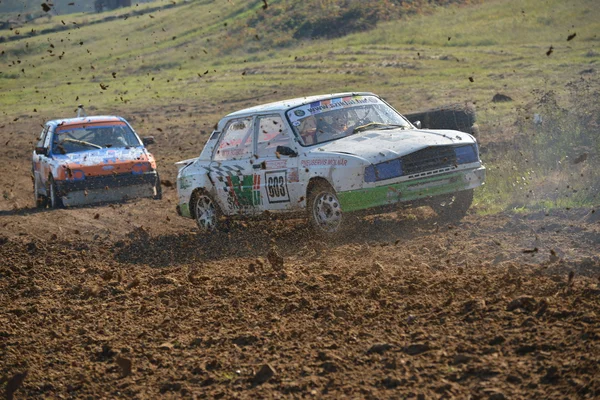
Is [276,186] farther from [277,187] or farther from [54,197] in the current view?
[54,197]

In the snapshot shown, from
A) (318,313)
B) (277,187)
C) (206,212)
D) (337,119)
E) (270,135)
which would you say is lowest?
(206,212)

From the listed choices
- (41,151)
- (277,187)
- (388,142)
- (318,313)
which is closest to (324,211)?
(277,187)

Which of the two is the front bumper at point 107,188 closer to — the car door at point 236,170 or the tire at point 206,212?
the tire at point 206,212

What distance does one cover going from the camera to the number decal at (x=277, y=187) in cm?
1049

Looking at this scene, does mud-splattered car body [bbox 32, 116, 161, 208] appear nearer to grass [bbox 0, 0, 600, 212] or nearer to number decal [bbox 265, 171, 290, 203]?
grass [bbox 0, 0, 600, 212]

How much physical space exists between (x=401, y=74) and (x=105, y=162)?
54.2ft

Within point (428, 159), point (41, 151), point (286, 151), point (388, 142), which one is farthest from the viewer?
point (41, 151)

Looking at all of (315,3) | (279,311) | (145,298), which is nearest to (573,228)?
(279,311)

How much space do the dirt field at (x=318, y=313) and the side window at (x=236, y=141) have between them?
0.96 metres

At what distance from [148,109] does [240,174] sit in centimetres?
2294

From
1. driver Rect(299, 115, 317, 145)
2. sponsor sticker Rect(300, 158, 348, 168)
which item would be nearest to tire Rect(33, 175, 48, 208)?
driver Rect(299, 115, 317, 145)

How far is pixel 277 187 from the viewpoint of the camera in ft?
34.8

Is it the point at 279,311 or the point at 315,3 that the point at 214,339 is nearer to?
the point at 279,311

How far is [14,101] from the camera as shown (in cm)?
4162
